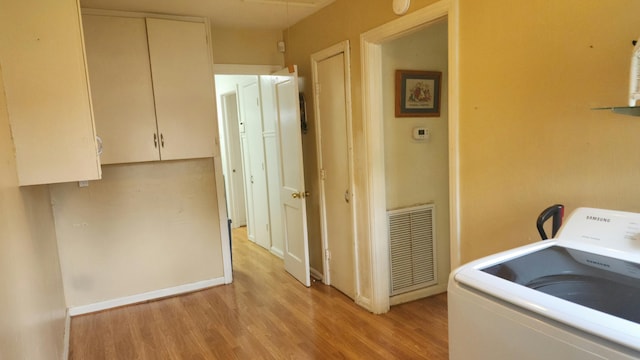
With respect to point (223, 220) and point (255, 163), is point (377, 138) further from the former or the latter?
point (255, 163)

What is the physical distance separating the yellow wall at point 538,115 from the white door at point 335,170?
0.96 m

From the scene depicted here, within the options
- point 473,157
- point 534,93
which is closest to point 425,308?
point 473,157

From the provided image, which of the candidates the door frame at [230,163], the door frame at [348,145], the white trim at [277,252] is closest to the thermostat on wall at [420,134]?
the door frame at [348,145]

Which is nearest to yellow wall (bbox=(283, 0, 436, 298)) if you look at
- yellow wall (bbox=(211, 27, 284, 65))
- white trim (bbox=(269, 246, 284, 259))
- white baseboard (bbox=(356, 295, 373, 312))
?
white baseboard (bbox=(356, 295, 373, 312))

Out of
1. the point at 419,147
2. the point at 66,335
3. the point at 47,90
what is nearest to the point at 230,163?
the point at 66,335

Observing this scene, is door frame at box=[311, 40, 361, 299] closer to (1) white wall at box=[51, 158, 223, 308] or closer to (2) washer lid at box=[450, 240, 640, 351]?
(1) white wall at box=[51, 158, 223, 308]

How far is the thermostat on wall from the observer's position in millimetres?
2936

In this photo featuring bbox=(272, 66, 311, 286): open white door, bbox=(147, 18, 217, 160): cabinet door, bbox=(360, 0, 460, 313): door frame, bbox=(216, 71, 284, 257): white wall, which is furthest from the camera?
bbox=(216, 71, 284, 257): white wall

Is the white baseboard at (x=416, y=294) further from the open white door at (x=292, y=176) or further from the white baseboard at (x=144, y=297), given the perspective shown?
the white baseboard at (x=144, y=297)

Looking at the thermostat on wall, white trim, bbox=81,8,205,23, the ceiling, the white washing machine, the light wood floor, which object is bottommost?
the light wood floor

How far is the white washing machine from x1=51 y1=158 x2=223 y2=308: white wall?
9.23ft

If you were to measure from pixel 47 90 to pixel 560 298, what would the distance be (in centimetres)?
207

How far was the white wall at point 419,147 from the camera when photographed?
285cm

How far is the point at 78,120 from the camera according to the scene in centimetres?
172
